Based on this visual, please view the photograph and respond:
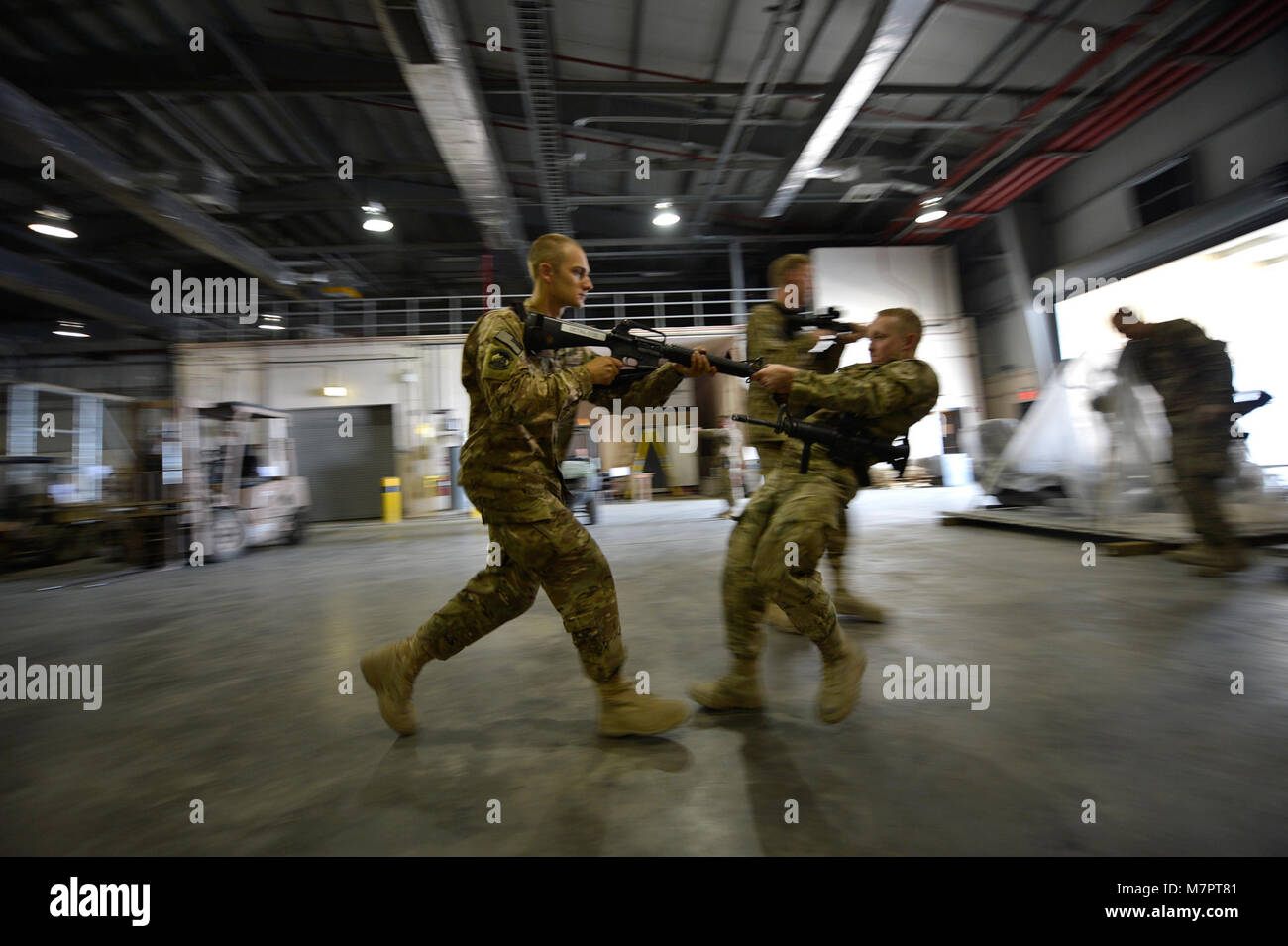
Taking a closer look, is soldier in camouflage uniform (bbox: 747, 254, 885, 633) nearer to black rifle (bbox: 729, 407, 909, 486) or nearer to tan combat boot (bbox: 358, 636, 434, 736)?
black rifle (bbox: 729, 407, 909, 486)

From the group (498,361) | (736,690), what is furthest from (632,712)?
(498,361)

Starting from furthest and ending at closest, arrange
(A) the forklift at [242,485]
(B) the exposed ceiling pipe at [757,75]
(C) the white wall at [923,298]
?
(C) the white wall at [923,298]
(A) the forklift at [242,485]
(B) the exposed ceiling pipe at [757,75]

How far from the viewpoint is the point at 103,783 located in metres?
1.83

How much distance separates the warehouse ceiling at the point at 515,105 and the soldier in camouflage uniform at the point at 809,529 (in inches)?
252

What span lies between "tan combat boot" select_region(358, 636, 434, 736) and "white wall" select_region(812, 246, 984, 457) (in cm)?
1480

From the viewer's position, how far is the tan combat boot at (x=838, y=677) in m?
1.86

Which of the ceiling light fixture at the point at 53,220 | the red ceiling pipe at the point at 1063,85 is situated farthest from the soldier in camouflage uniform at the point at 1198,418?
the ceiling light fixture at the point at 53,220

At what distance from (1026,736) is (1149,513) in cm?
471

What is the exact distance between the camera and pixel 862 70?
7703 mm

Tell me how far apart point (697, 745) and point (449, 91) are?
832 centimetres

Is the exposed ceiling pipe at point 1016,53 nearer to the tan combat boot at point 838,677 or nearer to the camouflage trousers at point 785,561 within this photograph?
the camouflage trousers at point 785,561

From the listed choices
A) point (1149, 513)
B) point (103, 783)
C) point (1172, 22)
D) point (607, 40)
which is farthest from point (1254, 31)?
point (103, 783)

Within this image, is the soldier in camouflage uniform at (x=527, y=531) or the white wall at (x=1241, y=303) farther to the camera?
the white wall at (x=1241, y=303)
